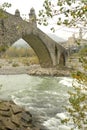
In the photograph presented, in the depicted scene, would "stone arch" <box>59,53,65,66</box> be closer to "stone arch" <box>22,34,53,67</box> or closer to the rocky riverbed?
"stone arch" <box>22,34,53,67</box>

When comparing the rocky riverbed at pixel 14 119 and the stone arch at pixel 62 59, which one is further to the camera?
the stone arch at pixel 62 59

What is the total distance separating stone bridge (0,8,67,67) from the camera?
17.9 m

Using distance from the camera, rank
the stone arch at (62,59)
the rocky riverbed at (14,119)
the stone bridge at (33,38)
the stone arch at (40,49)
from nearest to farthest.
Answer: the rocky riverbed at (14,119) → the stone bridge at (33,38) → the stone arch at (40,49) → the stone arch at (62,59)

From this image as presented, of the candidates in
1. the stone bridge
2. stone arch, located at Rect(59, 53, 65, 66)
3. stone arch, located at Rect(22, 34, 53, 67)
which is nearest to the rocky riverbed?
the stone bridge

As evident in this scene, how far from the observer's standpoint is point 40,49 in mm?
36625

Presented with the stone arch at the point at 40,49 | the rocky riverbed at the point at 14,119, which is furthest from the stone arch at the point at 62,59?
the rocky riverbed at the point at 14,119

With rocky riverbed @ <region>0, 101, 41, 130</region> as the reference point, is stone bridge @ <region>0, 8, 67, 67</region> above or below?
above

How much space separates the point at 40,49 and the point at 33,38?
20.9 ft

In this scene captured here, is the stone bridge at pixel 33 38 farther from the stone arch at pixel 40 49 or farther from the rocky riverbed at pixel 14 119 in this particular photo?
the rocky riverbed at pixel 14 119

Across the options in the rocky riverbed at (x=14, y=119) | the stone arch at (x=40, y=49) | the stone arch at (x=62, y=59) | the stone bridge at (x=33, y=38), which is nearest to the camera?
the rocky riverbed at (x=14, y=119)

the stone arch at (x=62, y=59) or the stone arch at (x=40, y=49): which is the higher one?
the stone arch at (x=40, y=49)

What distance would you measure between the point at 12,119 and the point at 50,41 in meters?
25.7

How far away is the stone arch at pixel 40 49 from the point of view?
1189 inches

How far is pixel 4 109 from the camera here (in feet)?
40.1
